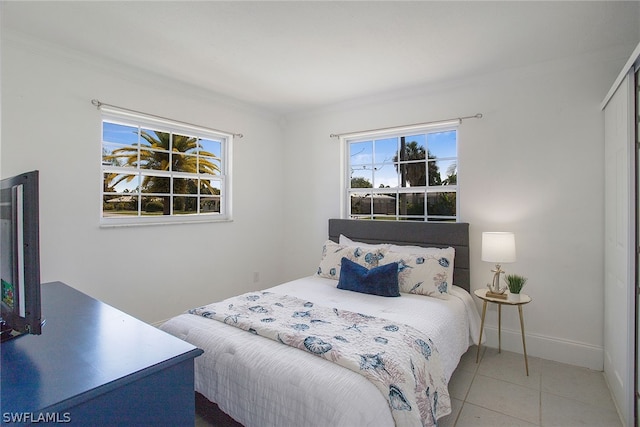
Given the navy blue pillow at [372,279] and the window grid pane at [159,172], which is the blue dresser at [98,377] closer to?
the navy blue pillow at [372,279]

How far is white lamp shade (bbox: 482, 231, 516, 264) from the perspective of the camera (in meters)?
2.65

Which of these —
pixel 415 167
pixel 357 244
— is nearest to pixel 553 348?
pixel 357 244

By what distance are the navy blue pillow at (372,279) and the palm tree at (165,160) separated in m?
1.88

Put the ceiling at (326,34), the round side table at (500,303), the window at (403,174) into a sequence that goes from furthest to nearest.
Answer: the window at (403,174)
the round side table at (500,303)
the ceiling at (326,34)

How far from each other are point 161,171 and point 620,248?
3.71 metres

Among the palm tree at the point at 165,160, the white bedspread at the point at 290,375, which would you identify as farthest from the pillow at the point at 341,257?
the palm tree at the point at 165,160

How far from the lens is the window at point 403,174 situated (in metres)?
3.36

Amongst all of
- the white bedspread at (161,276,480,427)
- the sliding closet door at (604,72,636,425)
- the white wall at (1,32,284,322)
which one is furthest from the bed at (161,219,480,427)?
the white wall at (1,32,284,322)

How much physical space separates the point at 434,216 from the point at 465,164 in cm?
61

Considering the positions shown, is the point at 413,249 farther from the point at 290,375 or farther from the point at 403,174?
the point at 290,375

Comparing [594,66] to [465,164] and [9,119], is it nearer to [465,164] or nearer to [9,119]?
[465,164]

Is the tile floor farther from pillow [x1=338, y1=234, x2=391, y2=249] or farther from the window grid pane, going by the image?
the window grid pane

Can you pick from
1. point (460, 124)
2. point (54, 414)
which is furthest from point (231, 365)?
point (460, 124)

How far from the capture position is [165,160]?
3273 millimetres
